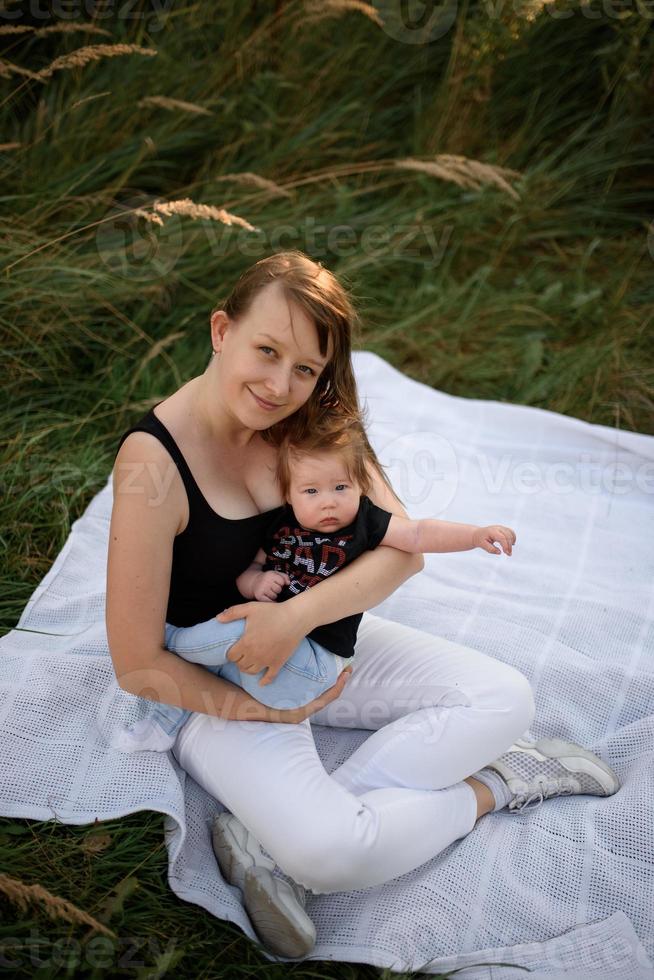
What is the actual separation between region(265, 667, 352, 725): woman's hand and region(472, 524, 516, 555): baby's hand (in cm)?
39

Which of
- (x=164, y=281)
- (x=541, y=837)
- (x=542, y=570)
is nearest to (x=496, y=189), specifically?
(x=164, y=281)

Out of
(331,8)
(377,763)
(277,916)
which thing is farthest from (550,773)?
(331,8)

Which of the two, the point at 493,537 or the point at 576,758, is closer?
the point at 493,537

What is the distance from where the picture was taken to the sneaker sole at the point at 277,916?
5.00 ft

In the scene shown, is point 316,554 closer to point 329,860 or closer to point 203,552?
point 203,552

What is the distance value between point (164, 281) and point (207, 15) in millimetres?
1171

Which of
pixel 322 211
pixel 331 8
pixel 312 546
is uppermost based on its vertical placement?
pixel 331 8

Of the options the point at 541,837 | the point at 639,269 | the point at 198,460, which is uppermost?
the point at 639,269

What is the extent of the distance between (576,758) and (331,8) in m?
2.75

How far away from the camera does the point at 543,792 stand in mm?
1819

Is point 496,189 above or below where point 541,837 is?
above

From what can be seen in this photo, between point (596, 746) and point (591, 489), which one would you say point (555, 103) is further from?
point (596, 746)

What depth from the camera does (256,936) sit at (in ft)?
5.20

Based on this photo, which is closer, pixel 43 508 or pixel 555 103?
pixel 43 508
